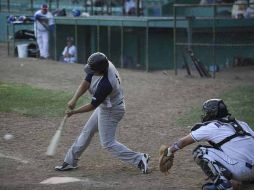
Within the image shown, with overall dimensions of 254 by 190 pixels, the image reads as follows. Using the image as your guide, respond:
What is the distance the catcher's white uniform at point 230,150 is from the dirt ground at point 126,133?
1.48 ft

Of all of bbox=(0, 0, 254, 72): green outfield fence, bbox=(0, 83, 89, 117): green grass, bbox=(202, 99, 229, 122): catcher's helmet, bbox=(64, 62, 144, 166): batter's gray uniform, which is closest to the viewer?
bbox=(202, 99, 229, 122): catcher's helmet

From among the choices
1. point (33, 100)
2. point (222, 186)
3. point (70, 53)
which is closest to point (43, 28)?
point (70, 53)

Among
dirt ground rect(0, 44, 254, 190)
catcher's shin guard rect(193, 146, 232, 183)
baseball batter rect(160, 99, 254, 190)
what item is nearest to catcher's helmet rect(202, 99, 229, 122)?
baseball batter rect(160, 99, 254, 190)

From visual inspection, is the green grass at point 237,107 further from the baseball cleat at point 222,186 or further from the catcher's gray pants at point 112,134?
the baseball cleat at point 222,186

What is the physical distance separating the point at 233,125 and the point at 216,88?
8989 millimetres

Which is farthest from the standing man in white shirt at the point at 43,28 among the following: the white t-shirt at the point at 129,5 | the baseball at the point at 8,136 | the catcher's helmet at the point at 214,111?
the catcher's helmet at the point at 214,111

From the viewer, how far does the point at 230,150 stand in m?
6.64

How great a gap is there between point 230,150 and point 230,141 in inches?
3.9

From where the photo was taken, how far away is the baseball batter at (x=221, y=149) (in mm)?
6594

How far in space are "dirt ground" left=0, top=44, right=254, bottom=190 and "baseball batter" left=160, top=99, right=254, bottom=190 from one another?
0.47 metres

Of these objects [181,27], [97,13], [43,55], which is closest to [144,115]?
[181,27]

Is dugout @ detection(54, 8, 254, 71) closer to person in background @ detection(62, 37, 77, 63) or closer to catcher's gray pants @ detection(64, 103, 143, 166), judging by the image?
person in background @ detection(62, 37, 77, 63)

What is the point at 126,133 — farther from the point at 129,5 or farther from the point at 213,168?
the point at 129,5

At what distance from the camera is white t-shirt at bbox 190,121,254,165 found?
6617mm
